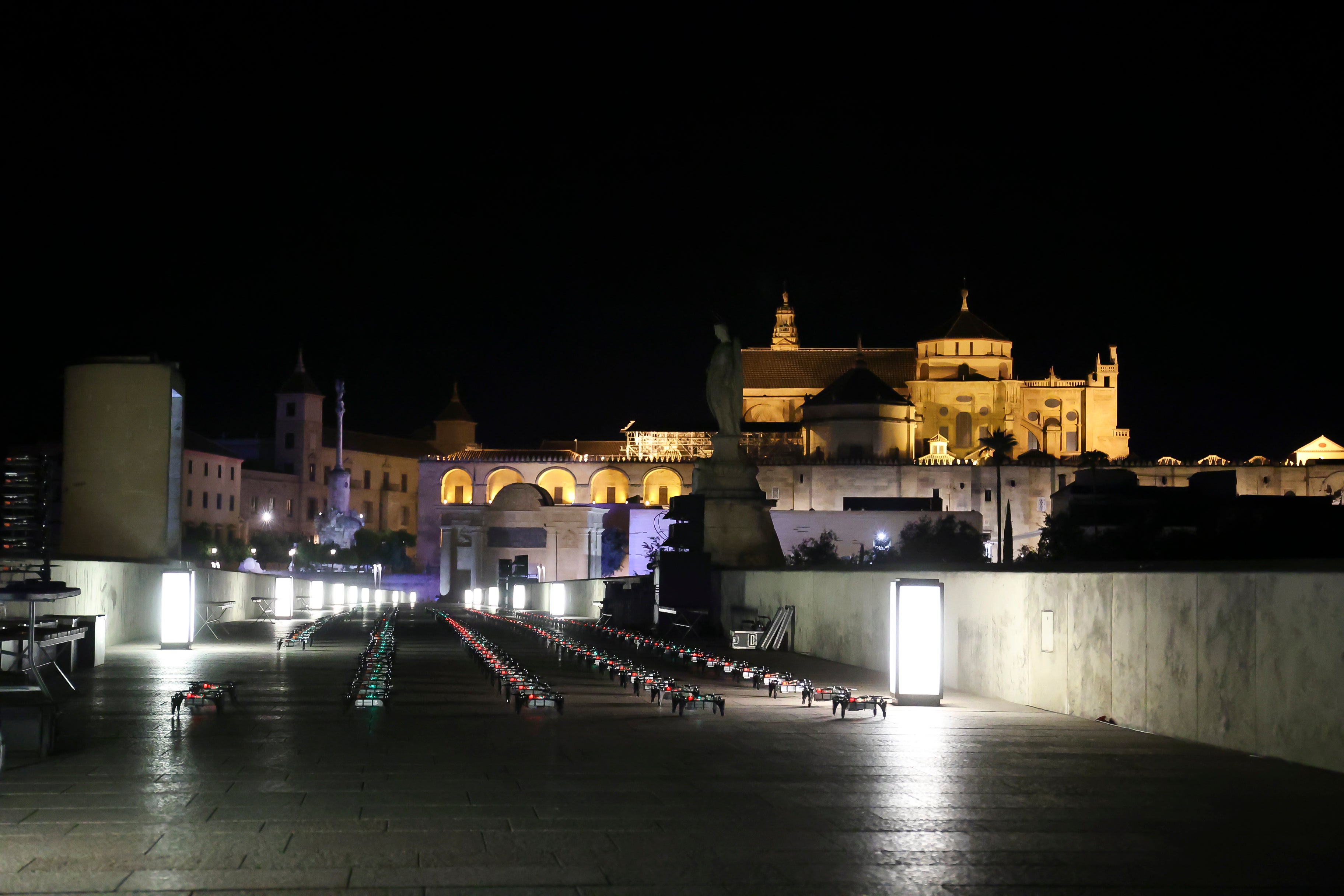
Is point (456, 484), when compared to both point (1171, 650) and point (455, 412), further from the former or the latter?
point (1171, 650)

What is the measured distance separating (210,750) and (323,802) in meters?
2.13

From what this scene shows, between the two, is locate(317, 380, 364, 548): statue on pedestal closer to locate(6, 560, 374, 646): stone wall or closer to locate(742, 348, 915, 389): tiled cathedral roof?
locate(742, 348, 915, 389): tiled cathedral roof

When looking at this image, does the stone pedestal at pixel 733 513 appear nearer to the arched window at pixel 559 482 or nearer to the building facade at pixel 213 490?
the arched window at pixel 559 482

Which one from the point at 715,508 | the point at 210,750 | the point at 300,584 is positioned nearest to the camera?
the point at 210,750

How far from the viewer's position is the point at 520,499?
88500 mm

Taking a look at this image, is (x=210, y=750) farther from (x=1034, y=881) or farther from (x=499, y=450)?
(x=499, y=450)

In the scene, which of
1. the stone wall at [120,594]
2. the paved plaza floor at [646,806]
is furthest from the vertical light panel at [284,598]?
the paved plaza floor at [646,806]

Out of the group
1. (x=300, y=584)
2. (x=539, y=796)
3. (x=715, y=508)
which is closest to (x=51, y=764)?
(x=539, y=796)

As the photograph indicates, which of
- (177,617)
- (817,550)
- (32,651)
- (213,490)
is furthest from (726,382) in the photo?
(213,490)

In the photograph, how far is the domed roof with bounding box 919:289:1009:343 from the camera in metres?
114

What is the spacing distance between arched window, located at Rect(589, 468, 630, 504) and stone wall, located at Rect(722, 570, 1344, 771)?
8797cm

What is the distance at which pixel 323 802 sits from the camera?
23.0 ft

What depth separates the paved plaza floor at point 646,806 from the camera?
216 inches

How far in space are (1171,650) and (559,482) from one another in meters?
96.1
